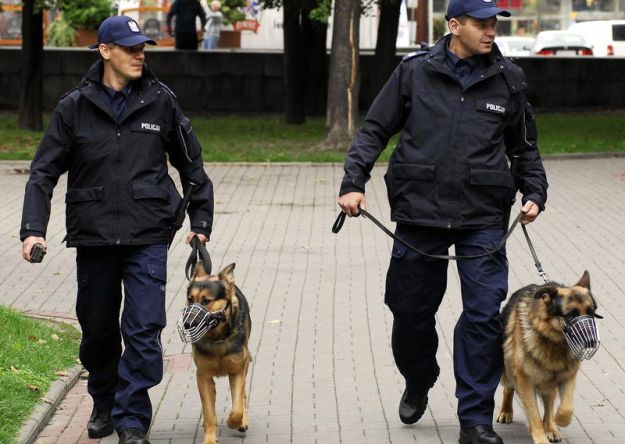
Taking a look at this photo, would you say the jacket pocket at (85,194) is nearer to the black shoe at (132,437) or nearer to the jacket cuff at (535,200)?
the black shoe at (132,437)

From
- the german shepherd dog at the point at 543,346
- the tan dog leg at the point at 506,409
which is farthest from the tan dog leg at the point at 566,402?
the tan dog leg at the point at 506,409

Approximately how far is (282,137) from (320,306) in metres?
14.8

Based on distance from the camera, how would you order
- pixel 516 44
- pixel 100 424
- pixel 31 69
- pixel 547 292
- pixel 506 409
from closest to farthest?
pixel 547 292 → pixel 100 424 → pixel 506 409 → pixel 31 69 → pixel 516 44

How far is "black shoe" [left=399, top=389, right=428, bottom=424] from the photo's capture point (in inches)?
263

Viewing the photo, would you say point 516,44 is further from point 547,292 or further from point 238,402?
point 547,292

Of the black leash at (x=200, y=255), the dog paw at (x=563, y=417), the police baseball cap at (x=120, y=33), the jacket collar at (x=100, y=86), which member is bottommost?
the dog paw at (x=563, y=417)

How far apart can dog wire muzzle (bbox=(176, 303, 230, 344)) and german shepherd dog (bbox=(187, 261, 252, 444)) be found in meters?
0.09

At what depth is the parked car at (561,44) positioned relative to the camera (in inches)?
1587

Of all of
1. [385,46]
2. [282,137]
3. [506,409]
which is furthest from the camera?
[385,46]

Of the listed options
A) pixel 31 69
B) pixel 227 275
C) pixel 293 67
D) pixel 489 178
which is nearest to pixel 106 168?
pixel 227 275

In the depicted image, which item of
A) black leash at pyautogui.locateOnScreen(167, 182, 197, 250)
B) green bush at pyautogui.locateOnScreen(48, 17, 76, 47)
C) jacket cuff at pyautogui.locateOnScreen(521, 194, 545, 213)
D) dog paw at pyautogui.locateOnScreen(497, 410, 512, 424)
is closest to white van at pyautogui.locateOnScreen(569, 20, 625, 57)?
green bush at pyautogui.locateOnScreen(48, 17, 76, 47)

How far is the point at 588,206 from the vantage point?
15953mm

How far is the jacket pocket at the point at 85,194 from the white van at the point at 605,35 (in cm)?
3836

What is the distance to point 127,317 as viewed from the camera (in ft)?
20.5
